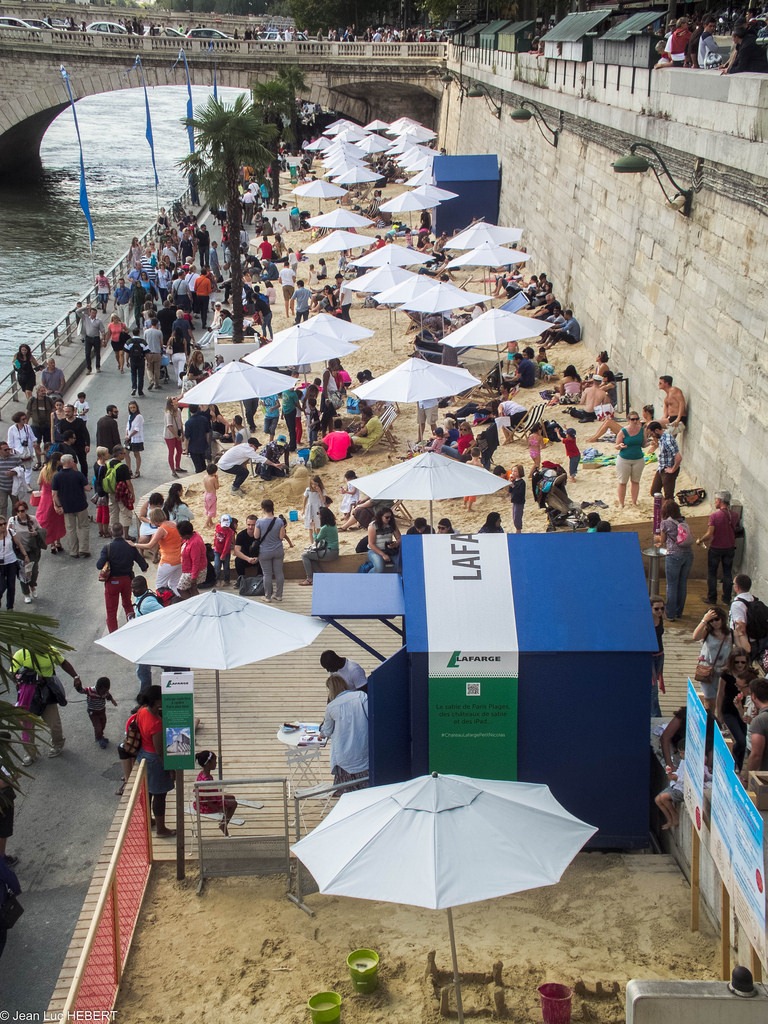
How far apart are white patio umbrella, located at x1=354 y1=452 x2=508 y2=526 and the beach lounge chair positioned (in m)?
5.53

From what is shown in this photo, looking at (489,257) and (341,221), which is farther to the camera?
(341,221)

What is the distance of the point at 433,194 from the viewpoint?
108 ft

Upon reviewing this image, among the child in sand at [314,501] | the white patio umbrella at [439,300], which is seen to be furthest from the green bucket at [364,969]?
the white patio umbrella at [439,300]

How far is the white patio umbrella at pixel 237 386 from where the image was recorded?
55.5 ft

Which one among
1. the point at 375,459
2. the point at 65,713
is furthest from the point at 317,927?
the point at 375,459

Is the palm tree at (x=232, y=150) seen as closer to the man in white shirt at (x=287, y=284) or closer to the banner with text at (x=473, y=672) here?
the man in white shirt at (x=287, y=284)

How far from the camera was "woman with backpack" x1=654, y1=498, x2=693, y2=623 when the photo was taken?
39.8 feet

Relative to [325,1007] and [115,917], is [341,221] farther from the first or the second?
[325,1007]

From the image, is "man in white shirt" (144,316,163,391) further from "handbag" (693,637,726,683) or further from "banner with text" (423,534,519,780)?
"handbag" (693,637,726,683)

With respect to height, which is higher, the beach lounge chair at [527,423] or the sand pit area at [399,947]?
the beach lounge chair at [527,423]

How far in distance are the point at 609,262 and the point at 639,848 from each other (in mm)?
14175

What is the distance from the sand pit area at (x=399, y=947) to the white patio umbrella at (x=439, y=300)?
46.4 feet

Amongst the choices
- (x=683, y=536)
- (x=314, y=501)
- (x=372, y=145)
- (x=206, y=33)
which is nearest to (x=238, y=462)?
(x=314, y=501)

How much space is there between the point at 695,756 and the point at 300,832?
3.21m
